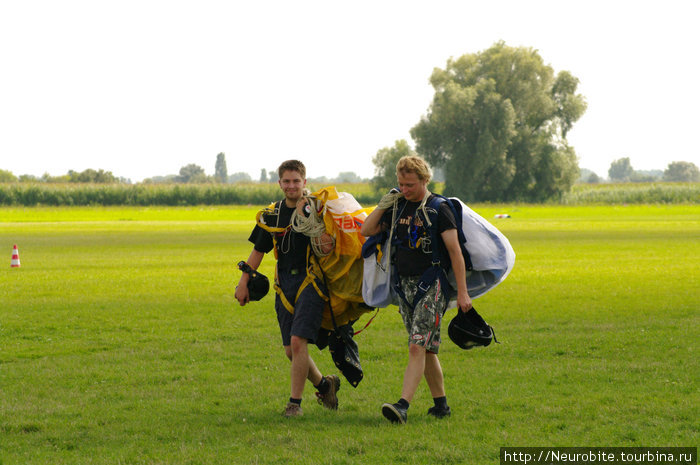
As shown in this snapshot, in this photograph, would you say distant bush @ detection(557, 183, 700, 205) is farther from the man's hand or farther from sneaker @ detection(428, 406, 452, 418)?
the man's hand

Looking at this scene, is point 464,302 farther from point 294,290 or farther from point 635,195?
point 635,195

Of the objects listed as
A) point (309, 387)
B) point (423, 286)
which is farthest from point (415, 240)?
point (309, 387)

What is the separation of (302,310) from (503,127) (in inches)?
3171

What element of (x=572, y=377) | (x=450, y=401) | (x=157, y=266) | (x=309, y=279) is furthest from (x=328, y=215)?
(x=157, y=266)

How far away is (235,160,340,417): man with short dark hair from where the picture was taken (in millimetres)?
6766

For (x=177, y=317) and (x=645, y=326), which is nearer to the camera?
(x=645, y=326)

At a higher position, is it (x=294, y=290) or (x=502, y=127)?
(x=502, y=127)

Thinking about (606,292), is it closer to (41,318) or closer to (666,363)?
(666,363)

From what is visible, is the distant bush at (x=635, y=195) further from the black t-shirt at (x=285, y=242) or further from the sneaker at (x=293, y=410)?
the sneaker at (x=293, y=410)

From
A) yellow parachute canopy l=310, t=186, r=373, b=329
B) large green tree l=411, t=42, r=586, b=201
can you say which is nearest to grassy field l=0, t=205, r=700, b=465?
yellow parachute canopy l=310, t=186, r=373, b=329

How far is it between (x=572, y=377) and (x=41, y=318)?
831 cm

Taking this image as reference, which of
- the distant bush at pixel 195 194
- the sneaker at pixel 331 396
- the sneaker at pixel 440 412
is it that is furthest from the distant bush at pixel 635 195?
the sneaker at pixel 440 412

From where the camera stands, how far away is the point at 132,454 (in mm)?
5754

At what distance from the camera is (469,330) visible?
6590 millimetres
